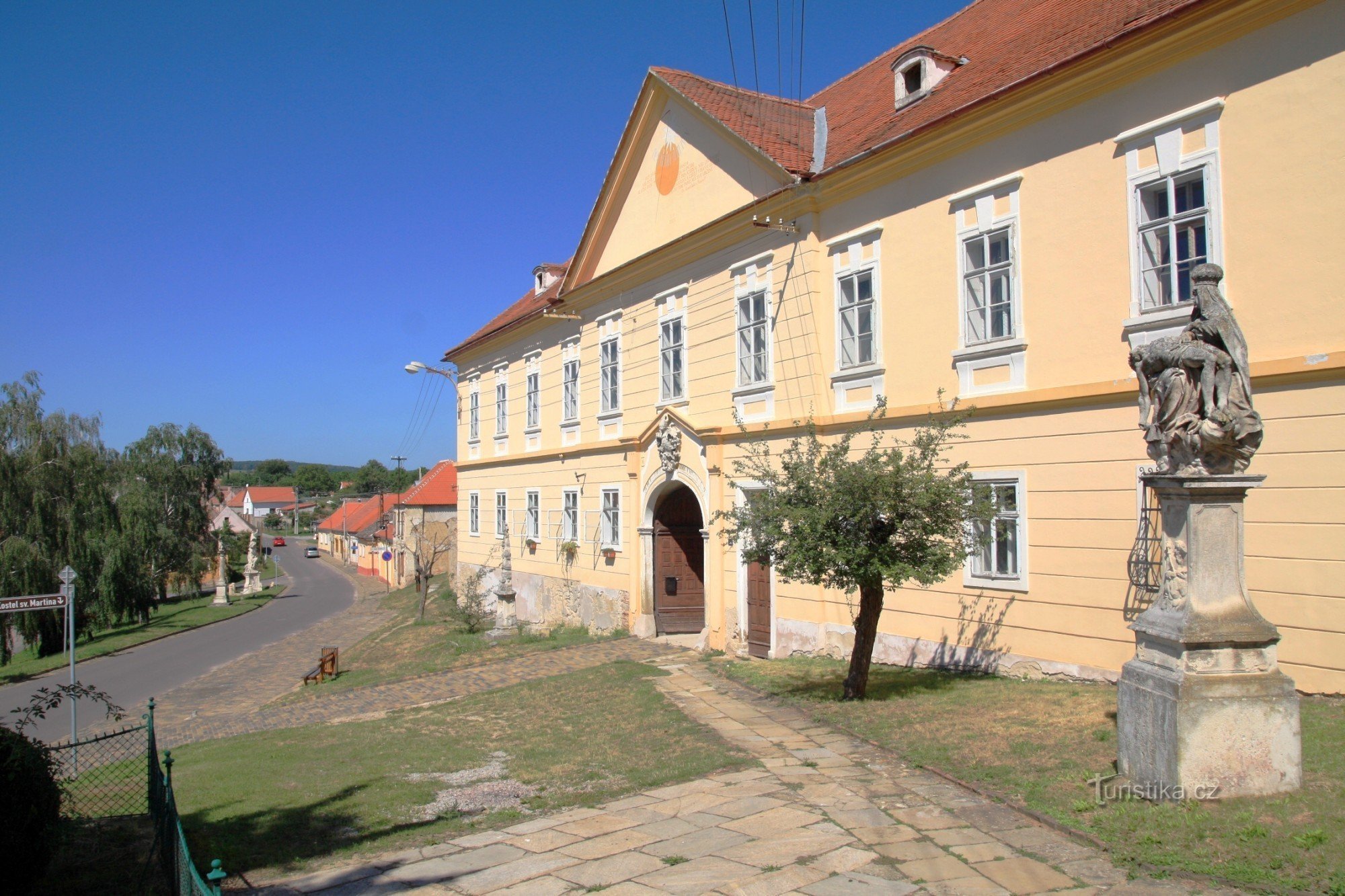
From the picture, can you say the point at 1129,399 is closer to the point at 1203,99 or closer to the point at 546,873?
the point at 1203,99

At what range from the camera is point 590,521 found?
69.6ft

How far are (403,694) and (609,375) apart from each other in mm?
8280

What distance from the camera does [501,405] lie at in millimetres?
27031

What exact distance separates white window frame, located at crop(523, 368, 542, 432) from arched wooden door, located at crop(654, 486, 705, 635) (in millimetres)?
6698

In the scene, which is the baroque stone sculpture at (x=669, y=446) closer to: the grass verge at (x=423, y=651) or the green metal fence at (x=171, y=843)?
the grass verge at (x=423, y=651)

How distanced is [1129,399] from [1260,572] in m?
2.20

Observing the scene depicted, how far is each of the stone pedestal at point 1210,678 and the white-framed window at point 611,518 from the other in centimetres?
1442

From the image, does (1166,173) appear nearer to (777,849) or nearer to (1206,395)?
(1206,395)

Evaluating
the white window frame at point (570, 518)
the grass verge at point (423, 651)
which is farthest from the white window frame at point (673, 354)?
the grass verge at point (423, 651)

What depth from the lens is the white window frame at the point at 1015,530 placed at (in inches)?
430

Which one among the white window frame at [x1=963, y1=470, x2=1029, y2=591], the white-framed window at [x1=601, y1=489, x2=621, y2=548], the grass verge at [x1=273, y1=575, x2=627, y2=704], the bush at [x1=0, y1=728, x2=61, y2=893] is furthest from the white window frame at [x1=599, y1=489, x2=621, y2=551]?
Answer: the bush at [x1=0, y1=728, x2=61, y2=893]

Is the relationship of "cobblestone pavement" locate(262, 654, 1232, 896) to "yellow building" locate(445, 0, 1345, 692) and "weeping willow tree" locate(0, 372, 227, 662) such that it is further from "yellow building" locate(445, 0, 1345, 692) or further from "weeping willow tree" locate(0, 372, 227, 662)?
"weeping willow tree" locate(0, 372, 227, 662)

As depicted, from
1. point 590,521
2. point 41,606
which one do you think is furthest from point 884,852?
point 590,521

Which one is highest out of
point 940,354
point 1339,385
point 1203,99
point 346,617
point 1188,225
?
point 1203,99
